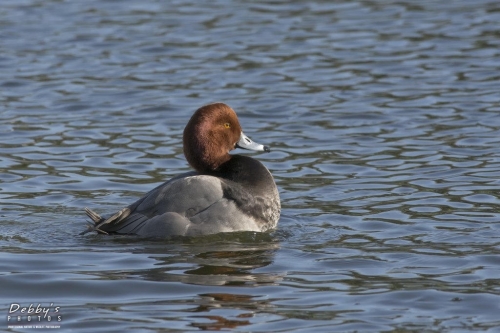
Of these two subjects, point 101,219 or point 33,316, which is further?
point 101,219

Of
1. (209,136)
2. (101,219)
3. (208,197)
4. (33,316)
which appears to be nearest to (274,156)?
(209,136)

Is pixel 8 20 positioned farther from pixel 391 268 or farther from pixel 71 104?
pixel 391 268

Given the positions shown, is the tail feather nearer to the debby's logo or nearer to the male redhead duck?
the male redhead duck

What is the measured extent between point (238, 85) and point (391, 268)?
6.78m

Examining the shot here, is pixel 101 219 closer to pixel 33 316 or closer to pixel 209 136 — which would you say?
pixel 209 136

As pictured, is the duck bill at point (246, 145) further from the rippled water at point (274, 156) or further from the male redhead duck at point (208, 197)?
the rippled water at point (274, 156)

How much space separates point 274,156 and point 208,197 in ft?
9.11

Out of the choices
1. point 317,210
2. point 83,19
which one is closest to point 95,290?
point 317,210

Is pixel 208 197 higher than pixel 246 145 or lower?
lower

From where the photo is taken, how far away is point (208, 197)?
858cm

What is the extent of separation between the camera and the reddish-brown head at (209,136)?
8891 millimetres

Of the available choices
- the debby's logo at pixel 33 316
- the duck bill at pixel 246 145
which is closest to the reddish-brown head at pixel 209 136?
the duck bill at pixel 246 145

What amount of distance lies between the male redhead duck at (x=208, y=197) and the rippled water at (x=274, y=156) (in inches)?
5.2

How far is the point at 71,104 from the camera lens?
524 inches
